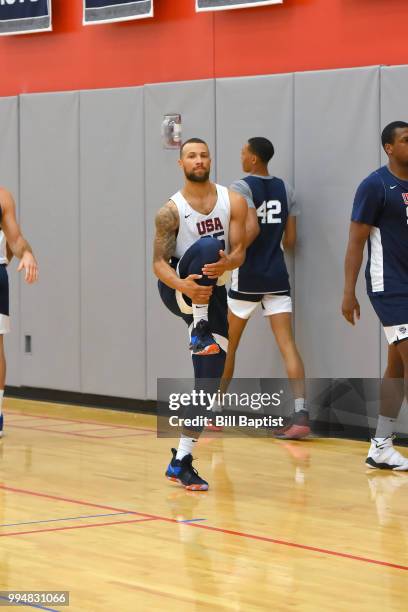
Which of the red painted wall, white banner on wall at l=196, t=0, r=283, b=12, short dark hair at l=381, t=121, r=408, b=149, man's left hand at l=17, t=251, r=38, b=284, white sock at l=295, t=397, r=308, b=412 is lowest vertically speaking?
white sock at l=295, t=397, r=308, b=412

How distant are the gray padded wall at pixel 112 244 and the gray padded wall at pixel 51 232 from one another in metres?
0.14

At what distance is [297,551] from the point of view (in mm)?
5398

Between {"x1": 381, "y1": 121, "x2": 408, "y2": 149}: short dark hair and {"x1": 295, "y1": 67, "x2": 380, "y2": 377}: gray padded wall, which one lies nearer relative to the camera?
{"x1": 381, "y1": 121, "x2": 408, "y2": 149}: short dark hair

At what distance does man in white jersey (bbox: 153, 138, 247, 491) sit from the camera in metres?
6.67

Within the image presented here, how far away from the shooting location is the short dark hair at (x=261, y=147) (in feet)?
28.8

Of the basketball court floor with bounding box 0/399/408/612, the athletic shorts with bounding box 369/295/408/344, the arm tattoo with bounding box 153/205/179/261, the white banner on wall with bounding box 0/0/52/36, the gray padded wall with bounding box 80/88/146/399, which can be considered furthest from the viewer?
the white banner on wall with bounding box 0/0/52/36

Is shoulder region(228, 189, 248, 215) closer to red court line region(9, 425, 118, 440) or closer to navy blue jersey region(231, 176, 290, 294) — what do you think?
navy blue jersey region(231, 176, 290, 294)

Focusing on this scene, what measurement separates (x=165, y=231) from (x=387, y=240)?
4.33 ft

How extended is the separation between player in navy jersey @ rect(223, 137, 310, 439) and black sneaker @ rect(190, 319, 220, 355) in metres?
2.07

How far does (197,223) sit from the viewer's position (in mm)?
6867

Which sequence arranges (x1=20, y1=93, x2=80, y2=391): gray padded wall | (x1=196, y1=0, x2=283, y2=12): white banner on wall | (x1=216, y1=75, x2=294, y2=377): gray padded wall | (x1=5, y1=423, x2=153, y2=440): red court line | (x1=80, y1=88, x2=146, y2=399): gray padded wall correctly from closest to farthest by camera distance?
(x1=5, y1=423, x2=153, y2=440): red court line → (x1=216, y1=75, x2=294, y2=377): gray padded wall → (x1=196, y1=0, x2=283, y2=12): white banner on wall → (x1=80, y1=88, x2=146, y2=399): gray padded wall → (x1=20, y1=93, x2=80, y2=391): gray padded wall

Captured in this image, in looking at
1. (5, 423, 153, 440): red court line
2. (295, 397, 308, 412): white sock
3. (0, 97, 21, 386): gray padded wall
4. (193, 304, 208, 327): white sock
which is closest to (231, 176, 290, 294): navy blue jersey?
(295, 397, 308, 412): white sock

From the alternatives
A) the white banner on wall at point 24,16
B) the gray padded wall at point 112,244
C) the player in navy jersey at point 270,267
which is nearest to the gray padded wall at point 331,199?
the player in navy jersey at point 270,267

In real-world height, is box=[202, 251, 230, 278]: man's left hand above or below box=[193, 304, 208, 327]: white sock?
above
